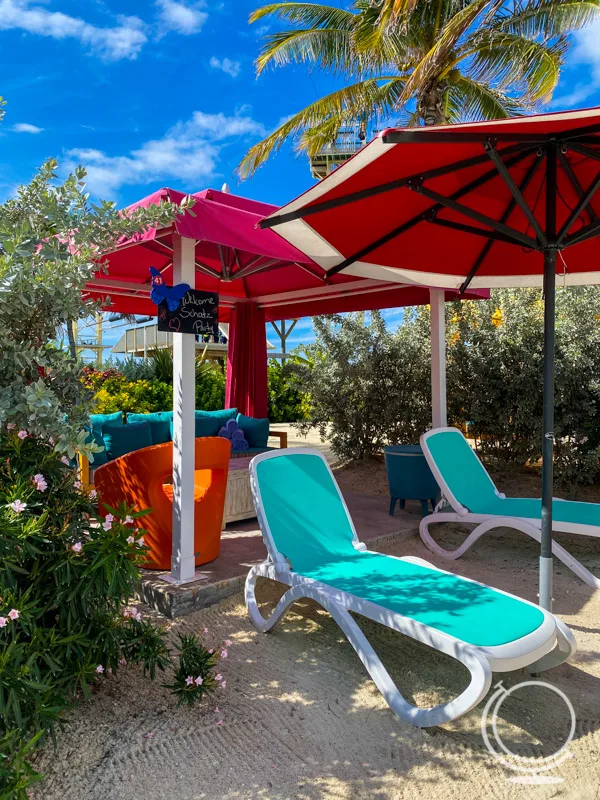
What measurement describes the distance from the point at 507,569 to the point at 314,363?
5311 mm

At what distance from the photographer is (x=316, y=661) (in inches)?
125

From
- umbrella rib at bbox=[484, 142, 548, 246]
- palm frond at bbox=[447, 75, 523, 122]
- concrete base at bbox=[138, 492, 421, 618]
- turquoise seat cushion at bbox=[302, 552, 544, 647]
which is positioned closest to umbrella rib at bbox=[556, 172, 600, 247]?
umbrella rib at bbox=[484, 142, 548, 246]

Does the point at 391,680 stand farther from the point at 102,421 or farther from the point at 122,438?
the point at 102,421

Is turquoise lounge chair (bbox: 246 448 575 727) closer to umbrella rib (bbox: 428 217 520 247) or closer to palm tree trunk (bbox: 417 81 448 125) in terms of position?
umbrella rib (bbox: 428 217 520 247)

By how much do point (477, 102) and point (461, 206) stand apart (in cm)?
1131

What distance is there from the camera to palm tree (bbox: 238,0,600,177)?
32.4ft

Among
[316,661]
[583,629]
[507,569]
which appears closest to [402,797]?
[316,661]

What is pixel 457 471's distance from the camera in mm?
5312

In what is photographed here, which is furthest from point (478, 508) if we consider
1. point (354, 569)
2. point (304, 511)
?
point (354, 569)

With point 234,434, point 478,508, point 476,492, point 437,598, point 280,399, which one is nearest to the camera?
point 437,598

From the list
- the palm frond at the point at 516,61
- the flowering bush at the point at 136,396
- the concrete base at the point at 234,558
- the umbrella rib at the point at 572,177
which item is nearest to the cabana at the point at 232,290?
the concrete base at the point at 234,558

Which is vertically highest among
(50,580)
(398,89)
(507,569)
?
(398,89)

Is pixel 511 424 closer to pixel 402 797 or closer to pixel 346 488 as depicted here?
pixel 346 488

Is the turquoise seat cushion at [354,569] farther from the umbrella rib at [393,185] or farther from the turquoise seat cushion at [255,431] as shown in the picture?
the turquoise seat cushion at [255,431]
